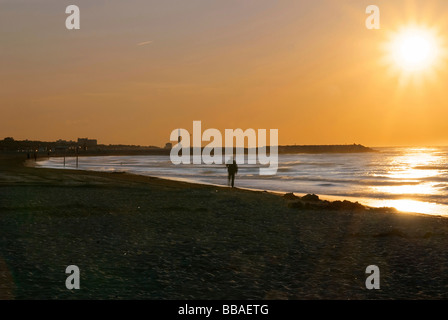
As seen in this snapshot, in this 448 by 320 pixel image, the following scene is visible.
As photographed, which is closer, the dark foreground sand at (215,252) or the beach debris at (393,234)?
the dark foreground sand at (215,252)

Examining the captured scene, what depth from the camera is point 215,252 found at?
11445 millimetres

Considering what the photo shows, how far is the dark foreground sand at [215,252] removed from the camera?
27.6ft

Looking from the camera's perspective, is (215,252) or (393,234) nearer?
(215,252)

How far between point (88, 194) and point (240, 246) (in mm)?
14344

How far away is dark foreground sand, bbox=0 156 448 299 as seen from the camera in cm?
841

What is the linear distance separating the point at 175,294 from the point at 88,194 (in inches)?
690

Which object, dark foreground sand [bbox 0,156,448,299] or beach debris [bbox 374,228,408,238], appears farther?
beach debris [bbox 374,228,408,238]
